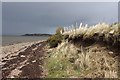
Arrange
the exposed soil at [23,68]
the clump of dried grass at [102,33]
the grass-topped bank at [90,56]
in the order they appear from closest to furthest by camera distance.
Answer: the grass-topped bank at [90,56]
the exposed soil at [23,68]
the clump of dried grass at [102,33]

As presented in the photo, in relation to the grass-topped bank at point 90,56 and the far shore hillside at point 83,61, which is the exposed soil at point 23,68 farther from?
the grass-topped bank at point 90,56

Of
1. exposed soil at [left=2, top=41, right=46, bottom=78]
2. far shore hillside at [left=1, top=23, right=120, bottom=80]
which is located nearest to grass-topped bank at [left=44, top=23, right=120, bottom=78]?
far shore hillside at [left=1, top=23, right=120, bottom=80]

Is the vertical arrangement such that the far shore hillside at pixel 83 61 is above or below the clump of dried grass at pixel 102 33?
below

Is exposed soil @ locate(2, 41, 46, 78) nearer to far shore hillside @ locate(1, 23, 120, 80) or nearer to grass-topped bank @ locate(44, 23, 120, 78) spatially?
far shore hillside @ locate(1, 23, 120, 80)

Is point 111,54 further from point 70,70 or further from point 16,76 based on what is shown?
point 16,76

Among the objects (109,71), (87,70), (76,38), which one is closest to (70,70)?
(87,70)

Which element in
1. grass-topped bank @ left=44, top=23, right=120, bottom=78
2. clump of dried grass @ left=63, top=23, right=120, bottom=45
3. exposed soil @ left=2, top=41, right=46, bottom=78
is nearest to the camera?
grass-topped bank @ left=44, top=23, right=120, bottom=78

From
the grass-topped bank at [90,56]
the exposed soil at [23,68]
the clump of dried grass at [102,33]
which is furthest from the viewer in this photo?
the clump of dried grass at [102,33]

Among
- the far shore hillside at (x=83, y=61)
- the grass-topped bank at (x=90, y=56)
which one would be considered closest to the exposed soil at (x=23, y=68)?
the far shore hillside at (x=83, y=61)

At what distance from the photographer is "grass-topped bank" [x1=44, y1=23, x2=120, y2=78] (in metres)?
11.6

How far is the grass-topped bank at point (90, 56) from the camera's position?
1162cm

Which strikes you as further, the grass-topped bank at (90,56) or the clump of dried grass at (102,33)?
the clump of dried grass at (102,33)

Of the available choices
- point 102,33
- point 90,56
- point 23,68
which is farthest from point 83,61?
point 23,68

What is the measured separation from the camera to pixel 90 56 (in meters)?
13.0
